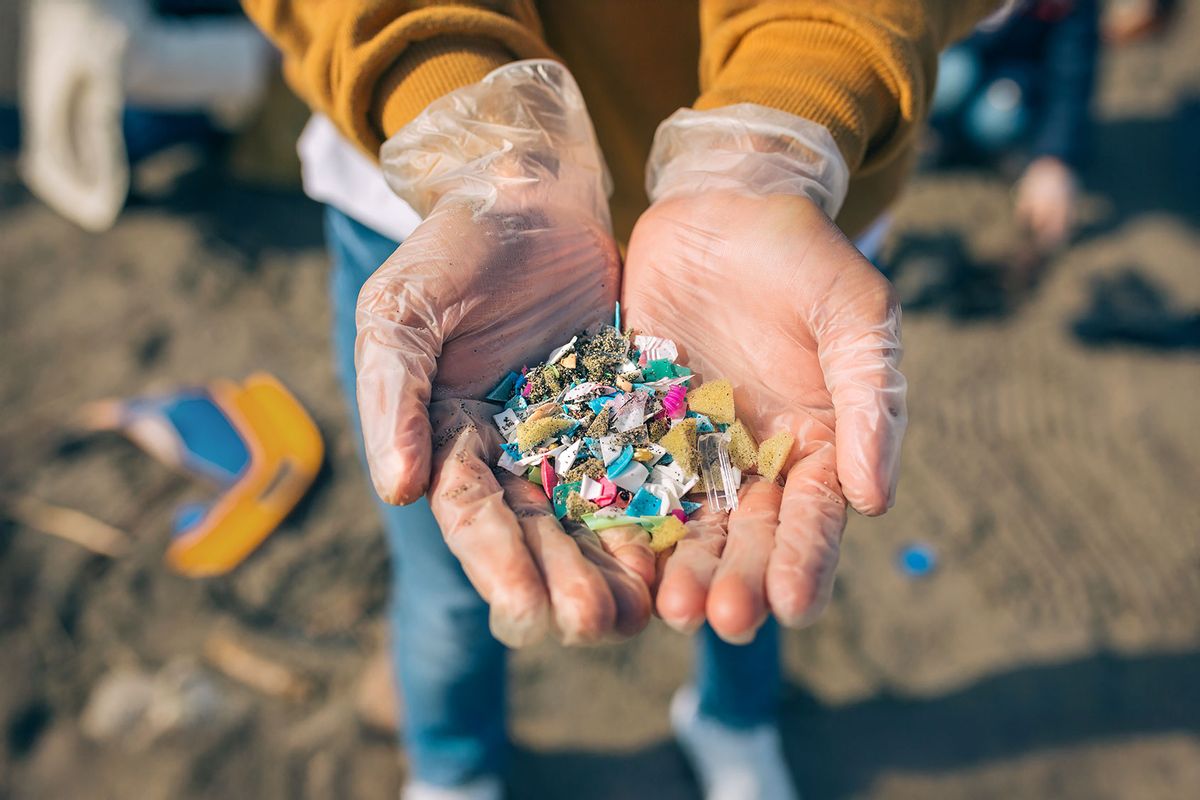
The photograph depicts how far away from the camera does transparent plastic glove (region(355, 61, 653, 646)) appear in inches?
50.4

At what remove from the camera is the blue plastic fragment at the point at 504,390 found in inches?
64.4

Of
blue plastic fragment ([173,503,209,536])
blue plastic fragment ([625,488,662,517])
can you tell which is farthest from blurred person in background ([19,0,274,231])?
blue plastic fragment ([625,488,662,517])

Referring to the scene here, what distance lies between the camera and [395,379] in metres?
1.38

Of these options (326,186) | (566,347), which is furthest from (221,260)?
(566,347)

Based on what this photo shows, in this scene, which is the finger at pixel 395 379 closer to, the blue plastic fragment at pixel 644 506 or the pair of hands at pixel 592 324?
the pair of hands at pixel 592 324

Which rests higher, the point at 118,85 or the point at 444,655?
the point at 118,85

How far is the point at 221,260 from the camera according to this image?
Result: 3.72 m

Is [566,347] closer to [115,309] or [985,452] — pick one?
[985,452]

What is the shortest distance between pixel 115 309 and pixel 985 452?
345 centimetres

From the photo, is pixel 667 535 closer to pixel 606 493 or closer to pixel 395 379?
pixel 606 493

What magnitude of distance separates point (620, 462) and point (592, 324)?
0.98 feet

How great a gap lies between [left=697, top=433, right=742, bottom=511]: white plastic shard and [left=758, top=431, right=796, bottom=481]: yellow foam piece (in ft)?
0.17

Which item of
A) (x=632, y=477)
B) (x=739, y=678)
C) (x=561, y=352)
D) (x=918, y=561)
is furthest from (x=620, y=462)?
(x=918, y=561)

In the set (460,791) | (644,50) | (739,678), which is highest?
(644,50)
